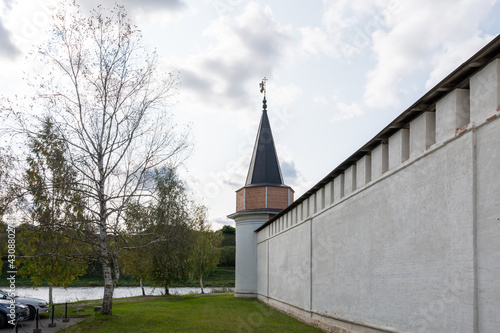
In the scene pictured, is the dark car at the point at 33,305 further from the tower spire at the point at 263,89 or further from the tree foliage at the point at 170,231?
the tower spire at the point at 263,89

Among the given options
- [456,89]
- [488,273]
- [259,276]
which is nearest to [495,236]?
[488,273]

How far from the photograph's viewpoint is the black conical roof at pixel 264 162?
33719 mm

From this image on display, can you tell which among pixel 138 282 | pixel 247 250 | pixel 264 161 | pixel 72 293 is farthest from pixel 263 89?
pixel 138 282

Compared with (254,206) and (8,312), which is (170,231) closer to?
(8,312)

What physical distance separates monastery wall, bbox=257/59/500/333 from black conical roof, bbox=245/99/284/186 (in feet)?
61.0

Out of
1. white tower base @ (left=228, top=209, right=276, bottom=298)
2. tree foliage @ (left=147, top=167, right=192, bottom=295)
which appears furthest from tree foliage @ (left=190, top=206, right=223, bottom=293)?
white tower base @ (left=228, top=209, right=276, bottom=298)

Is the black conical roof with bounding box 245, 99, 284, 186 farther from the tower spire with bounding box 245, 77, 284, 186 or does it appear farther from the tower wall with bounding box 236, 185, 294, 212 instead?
the tower wall with bounding box 236, 185, 294, 212

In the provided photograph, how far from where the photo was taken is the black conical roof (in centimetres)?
3372

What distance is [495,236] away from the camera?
236 inches

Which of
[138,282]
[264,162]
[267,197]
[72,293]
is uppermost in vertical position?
[264,162]

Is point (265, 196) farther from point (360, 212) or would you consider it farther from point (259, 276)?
point (360, 212)

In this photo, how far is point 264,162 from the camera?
34.2 meters

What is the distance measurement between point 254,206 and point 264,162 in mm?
3462

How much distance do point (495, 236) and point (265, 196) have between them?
27.1m
